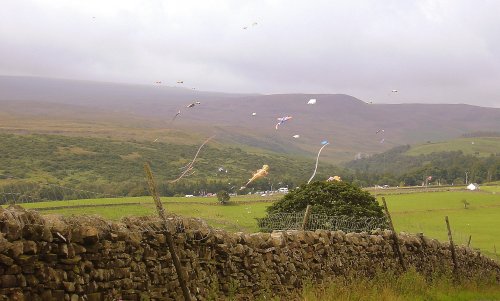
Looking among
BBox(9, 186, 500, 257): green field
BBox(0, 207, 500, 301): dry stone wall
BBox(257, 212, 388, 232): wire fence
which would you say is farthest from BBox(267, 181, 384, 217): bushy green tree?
BBox(0, 207, 500, 301): dry stone wall

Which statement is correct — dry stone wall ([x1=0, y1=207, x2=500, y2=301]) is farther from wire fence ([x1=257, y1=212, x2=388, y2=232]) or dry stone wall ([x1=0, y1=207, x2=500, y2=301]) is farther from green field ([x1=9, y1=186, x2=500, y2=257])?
green field ([x1=9, y1=186, x2=500, y2=257])

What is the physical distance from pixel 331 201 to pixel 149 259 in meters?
22.1

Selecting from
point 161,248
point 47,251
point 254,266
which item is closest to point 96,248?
point 47,251

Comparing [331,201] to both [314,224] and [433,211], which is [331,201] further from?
[433,211]

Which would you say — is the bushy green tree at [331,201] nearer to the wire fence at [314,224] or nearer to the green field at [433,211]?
the wire fence at [314,224]

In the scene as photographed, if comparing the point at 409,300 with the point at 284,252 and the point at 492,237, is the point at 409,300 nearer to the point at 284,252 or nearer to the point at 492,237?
the point at 284,252

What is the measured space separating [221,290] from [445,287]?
9.23m

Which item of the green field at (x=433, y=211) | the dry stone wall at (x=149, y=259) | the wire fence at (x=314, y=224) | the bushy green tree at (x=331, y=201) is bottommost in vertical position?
the green field at (x=433, y=211)

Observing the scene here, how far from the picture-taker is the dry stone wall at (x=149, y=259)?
717 centimetres

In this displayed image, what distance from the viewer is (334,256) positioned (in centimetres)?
1533

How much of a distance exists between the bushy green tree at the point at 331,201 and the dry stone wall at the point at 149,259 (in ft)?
43.3

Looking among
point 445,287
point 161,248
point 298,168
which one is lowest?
point 298,168

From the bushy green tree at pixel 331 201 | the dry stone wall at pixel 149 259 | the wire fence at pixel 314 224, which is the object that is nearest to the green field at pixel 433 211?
the bushy green tree at pixel 331 201

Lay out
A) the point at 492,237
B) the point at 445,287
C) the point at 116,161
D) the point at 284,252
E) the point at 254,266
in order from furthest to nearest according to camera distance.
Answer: the point at 116,161, the point at 492,237, the point at 445,287, the point at 284,252, the point at 254,266
